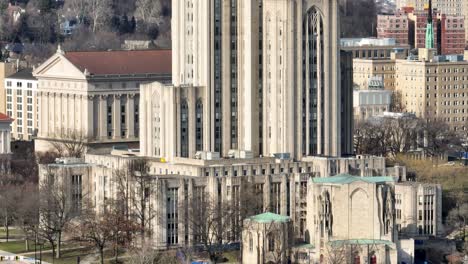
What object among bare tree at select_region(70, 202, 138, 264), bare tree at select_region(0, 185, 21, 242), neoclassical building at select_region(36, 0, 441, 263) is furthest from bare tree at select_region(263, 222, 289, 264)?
bare tree at select_region(0, 185, 21, 242)

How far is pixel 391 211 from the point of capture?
507 ft

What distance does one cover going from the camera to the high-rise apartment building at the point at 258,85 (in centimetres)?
17138

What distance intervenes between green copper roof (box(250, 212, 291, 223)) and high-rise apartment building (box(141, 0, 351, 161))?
51.6ft

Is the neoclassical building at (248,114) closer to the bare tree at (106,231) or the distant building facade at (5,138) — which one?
the bare tree at (106,231)

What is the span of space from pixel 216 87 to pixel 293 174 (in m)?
10.4

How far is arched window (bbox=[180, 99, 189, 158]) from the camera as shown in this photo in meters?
172

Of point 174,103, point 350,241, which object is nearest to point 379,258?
point 350,241

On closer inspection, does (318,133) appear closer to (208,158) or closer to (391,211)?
(208,158)

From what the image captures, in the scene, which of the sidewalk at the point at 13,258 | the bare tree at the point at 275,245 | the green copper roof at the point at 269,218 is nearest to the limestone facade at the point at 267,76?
the green copper roof at the point at 269,218

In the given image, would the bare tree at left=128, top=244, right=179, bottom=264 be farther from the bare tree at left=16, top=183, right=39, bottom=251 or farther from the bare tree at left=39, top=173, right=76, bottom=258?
the bare tree at left=16, top=183, right=39, bottom=251

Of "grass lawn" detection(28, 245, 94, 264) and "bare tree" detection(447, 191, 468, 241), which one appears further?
"bare tree" detection(447, 191, 468, 241)

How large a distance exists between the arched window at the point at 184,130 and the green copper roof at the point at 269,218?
53.4ft

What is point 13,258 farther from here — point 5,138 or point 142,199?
point 5,138

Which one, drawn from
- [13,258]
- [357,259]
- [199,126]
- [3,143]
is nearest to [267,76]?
[199,126]
